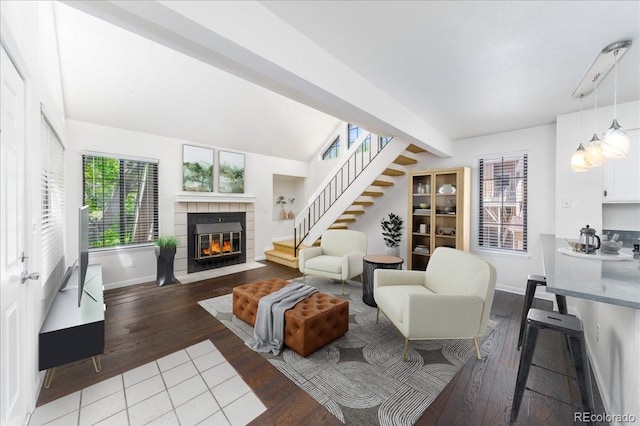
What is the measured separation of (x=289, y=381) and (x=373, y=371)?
0.68 metres

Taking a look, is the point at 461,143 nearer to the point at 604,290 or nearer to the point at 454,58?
the point at 454,58

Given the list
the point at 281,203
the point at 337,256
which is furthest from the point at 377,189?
the point at 281,203

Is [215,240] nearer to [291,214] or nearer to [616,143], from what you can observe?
[291,214]

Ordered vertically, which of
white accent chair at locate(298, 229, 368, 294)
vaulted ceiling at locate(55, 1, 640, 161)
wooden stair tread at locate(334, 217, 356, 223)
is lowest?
white accent chair at locate(298, 229, 368, 294)

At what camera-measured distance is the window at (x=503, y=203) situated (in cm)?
398

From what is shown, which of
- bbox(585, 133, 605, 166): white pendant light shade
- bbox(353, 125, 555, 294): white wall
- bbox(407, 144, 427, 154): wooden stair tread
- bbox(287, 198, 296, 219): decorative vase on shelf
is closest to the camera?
bbox(585, 133, 605, 166): white pendant light shade

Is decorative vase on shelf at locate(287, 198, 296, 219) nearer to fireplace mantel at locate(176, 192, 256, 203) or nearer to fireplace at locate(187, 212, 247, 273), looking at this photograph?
fireplace mantel at locate(176, 192, 256, 203)

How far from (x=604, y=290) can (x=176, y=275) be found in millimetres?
5304

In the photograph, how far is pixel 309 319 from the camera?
7.50ft

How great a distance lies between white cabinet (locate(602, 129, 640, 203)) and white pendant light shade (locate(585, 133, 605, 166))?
128cm

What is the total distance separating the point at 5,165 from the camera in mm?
1302

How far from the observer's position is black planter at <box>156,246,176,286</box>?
419 centimetres

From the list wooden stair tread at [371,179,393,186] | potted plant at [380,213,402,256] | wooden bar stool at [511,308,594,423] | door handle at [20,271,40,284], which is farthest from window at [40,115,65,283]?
potted plant at [380,213,402,256]

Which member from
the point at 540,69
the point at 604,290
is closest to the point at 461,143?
the point at 540,69
